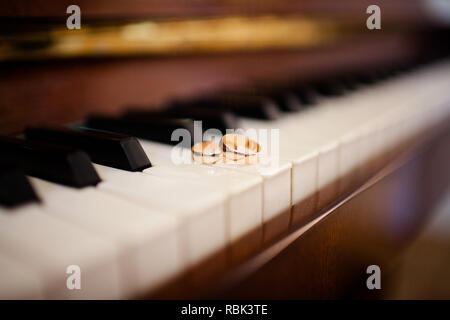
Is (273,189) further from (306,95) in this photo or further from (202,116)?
(306,95)

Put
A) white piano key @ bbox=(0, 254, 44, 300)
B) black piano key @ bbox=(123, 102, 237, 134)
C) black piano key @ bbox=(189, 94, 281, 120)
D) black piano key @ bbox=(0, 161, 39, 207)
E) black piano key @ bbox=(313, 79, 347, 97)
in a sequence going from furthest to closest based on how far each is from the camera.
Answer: black piano key @ bbox=(313, 79, 347, 97)
black piano key @ bbox=(189, 94, 281, 120)
black piano key @ bbox=(123, 102, 237, 134)
black piano key @ bbox=(0, 161, 39, 207)
white piano key @ bbox=(0, 254, 44, 300)

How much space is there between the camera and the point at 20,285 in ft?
1.02

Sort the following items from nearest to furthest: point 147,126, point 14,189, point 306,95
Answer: point 14,189 < point 147,126 < point 306,95

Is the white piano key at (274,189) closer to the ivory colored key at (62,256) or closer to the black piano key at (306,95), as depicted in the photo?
the ivory colored key at (62,256)

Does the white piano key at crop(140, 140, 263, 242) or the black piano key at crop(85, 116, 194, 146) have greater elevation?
the black piano key at crop(85, 116, 194, 146)

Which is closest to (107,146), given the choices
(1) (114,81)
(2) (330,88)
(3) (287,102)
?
(1) (114,81)

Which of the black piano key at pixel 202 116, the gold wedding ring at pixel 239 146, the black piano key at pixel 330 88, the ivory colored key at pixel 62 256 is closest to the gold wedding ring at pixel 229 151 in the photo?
the gold wedding ring at pixel 239 146

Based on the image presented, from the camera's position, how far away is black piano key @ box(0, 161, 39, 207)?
419 mm

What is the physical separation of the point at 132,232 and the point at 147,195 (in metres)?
0.09

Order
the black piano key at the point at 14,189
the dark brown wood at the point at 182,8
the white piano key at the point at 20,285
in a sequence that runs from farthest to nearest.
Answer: the dark brown wood at the point at 182,8
the black piano key at the point at 14,189
the white piano key at the point at 20,285

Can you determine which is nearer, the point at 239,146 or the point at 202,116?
the point at 239,146

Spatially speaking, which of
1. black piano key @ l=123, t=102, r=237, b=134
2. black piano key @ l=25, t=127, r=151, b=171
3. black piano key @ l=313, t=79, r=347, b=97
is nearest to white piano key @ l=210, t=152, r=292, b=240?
black piano key @ l=25, t=127, r=151, b=171

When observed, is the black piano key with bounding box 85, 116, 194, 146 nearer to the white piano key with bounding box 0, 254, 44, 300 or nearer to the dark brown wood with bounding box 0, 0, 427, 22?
the dark brown wood with bounding box 0, 0, 427, 22

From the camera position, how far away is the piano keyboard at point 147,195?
352 mm
